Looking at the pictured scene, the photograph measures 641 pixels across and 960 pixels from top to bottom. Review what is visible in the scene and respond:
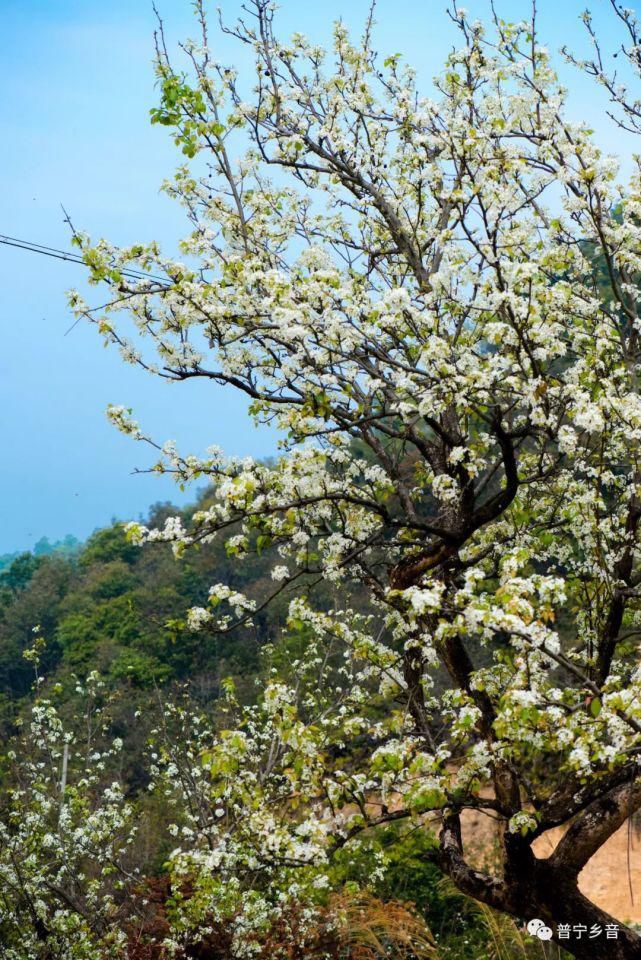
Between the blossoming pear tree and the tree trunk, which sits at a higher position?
the blossoming pear tree

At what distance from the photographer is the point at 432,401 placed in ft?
17.6

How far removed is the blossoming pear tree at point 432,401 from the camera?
526 centimetres

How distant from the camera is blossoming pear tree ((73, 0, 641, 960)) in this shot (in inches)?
207

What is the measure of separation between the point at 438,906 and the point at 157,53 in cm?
1034

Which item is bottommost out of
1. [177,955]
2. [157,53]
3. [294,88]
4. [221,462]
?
[177,955]

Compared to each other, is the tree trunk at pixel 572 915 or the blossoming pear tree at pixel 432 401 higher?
the blossoming pear tree at pixel 432 401

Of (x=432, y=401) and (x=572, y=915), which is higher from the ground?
(x=432, y=401)

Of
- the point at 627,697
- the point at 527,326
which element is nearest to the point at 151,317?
the point at 527,326

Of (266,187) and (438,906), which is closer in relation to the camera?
(266,187)

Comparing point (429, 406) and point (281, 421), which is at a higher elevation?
point (281, 421)

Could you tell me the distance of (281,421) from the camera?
20.3 ft

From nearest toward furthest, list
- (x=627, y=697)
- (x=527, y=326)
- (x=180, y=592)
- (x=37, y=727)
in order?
1. (x=627, y=697)
2. (x=527, y=326)
3. (x=37, y=727)
4. (x=180, y=592)

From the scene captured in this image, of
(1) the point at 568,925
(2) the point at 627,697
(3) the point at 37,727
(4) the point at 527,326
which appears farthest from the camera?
(3) the point at 37,727

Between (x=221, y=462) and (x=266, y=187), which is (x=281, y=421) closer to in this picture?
(x=221, y=462)
